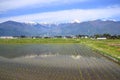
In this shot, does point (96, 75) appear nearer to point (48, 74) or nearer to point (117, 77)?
point (117, 77)

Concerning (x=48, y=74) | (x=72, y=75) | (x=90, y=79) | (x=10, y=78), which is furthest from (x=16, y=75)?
(x=90, y=79)

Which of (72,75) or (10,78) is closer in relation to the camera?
(10,78)

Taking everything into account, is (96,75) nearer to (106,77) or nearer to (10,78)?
(106,77)

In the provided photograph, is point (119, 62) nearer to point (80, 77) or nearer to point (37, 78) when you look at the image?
point (80, 77)

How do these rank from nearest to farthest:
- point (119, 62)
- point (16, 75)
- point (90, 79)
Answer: point (90, 79)
point (16, 75)
point (119, 62)

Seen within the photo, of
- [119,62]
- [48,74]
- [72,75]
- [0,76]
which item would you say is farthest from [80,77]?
[119,62]

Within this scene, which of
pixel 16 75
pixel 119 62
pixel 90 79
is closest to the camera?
pixel 90 79

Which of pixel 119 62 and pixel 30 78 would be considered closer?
pixel 30 78
